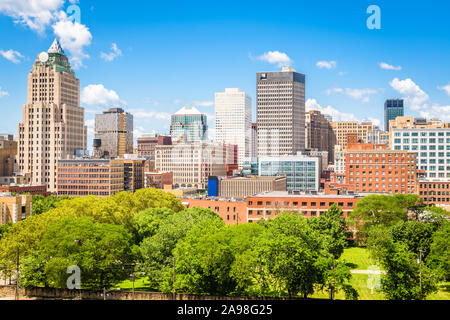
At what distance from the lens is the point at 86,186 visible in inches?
4572

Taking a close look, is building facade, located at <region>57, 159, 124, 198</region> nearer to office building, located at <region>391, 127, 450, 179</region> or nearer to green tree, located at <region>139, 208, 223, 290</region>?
office building, located at <region>391, 127, 450, 179</region>

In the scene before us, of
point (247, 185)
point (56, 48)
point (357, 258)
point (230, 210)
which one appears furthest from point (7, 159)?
point (357, 258)

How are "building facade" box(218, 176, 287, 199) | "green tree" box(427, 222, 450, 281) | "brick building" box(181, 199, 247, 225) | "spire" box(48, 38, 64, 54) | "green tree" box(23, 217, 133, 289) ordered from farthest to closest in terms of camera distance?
"spire" box(48, 38, 64, 54) → "building facade" box(218, 176, 287, 199) → "brick building" box(181, 199, 247, 225) → "green tree" box(427, 222, 450, 281) → "green tree" box(23, 217, 133, 289)

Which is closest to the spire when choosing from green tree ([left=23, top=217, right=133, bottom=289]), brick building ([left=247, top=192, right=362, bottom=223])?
brick building ([left=247, top=192, right=362, bottom=223])

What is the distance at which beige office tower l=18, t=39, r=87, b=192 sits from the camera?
425 feet

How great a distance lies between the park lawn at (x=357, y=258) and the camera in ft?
164

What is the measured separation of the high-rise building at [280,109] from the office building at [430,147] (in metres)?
66.3

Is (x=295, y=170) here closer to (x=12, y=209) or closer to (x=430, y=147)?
(x=430, y=147)

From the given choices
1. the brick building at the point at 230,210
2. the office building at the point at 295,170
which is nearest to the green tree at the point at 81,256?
the brick building at the point at 230,210

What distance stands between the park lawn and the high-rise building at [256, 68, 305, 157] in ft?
395

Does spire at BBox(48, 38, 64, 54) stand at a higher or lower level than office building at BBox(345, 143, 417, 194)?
higher

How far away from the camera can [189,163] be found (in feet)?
570

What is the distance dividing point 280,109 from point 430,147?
73.4 metres
